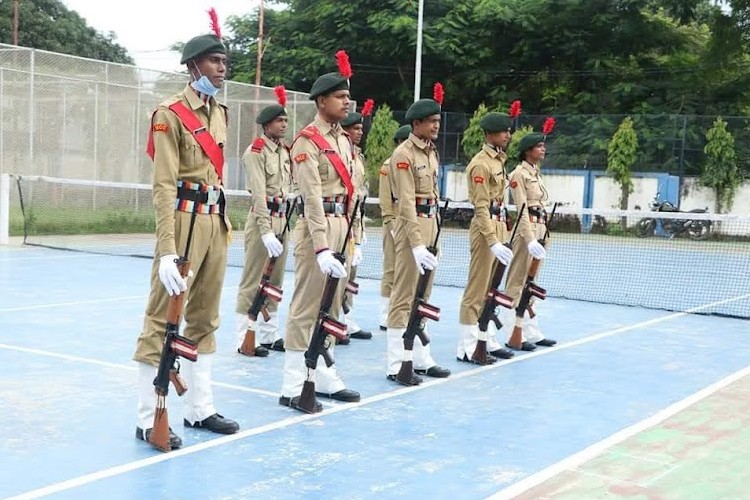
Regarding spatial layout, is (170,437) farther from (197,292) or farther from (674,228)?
(674,228)

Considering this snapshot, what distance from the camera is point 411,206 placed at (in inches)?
259

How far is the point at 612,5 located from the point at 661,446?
88.2 ft

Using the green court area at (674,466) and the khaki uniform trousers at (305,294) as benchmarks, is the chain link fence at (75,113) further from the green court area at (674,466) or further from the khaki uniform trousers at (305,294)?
the green court area at (674,466)

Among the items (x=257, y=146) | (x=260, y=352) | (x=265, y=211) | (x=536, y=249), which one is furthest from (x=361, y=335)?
(x=257, y=146)

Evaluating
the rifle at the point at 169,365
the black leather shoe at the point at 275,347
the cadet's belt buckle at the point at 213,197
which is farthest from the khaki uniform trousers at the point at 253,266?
the rifle at the point at 169,365

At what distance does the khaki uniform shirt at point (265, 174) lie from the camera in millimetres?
7484

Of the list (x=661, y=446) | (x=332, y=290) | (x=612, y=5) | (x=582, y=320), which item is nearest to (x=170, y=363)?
(x=332, y=290)

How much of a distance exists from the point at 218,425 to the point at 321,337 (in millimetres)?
858

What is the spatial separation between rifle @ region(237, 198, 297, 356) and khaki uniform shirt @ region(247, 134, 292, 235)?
28 cm

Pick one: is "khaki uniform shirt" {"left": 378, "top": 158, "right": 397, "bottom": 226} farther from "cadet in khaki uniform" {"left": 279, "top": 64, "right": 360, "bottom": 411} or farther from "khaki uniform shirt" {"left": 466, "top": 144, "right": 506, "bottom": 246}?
"cadet in khaki uniform" {"left": 279, "top": 64, "right": 360, "bottom": 411}

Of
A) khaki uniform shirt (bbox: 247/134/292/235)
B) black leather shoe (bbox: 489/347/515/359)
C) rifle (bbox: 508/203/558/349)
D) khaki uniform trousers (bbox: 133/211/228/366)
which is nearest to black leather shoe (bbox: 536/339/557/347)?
rifle (bbox: 508/203/558/349)

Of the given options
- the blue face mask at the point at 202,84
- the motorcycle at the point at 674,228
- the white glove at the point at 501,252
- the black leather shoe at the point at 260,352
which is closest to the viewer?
the blue face mask at the point at 202,84

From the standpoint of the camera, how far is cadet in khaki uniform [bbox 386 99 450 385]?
261 inches

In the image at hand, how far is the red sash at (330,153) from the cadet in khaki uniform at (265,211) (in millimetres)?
1580
